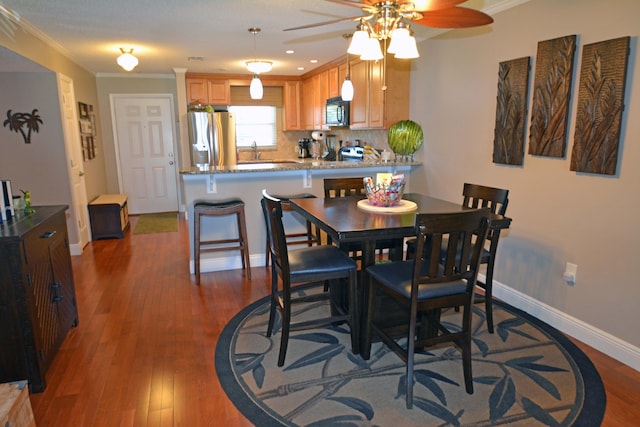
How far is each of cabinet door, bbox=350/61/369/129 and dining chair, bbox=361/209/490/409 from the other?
2.73 metres

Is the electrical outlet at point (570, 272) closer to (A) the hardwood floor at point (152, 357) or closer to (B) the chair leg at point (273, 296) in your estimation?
(A) the hardwood floor at point (152, 357)

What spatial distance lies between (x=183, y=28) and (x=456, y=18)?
8.49 ft

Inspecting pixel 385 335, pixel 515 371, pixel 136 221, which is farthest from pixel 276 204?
pixel 136 221

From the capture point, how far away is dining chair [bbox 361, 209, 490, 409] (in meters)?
1.87

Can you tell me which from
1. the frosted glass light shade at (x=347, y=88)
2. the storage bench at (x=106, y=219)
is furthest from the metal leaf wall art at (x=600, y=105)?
the storage bench at (x=106, y=219)

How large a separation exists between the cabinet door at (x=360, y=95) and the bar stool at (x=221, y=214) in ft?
6.08

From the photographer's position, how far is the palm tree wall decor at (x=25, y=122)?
4.21 m

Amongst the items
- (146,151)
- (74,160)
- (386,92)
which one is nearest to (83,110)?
(74,160)

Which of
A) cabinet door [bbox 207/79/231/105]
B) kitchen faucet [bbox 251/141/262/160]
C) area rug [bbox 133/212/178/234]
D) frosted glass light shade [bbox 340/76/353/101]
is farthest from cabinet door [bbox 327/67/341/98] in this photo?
area rug [bbox 133/212/178/234]

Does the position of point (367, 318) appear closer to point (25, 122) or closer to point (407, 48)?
point (407, 48)

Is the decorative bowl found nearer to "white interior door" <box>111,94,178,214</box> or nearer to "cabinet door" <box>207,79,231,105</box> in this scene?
"cabinet door" <box>207,79,231,105</box>

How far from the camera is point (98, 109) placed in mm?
6336

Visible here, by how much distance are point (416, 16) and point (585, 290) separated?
201 centimetres

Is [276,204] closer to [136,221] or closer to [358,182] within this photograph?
[358,182]
